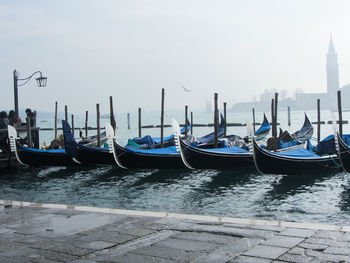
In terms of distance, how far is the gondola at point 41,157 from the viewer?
1088 cm

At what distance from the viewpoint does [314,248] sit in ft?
9.96

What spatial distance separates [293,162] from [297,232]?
19.3ft

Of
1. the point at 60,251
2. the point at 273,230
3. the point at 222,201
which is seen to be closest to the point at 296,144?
the point at 222,201

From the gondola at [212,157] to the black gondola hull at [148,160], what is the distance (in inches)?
27.6

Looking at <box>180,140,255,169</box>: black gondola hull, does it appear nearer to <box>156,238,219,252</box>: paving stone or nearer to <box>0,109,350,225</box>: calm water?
<box>0,109,350,225</box>: calm water

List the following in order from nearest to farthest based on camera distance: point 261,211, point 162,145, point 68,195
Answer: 1. point 261,211
2. point 68,195
3. point 162,145

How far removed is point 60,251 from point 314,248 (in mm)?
1768

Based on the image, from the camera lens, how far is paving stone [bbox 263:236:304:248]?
3.13 m

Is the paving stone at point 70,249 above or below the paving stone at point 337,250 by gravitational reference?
below

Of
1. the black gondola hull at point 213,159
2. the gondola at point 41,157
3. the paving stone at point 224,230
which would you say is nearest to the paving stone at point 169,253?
the paving stone at point 224,230

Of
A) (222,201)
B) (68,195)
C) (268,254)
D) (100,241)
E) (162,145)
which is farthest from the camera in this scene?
(162,145)

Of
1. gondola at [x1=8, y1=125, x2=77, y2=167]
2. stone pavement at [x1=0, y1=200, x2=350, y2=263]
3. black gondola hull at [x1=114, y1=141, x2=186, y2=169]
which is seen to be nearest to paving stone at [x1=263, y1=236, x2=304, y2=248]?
stone pavement at [x1=0, y1=200, x2=350, y2=263]

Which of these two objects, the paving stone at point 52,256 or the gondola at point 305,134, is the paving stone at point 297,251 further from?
the gondola at point 305,134

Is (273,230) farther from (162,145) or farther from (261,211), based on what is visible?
(162,145)
